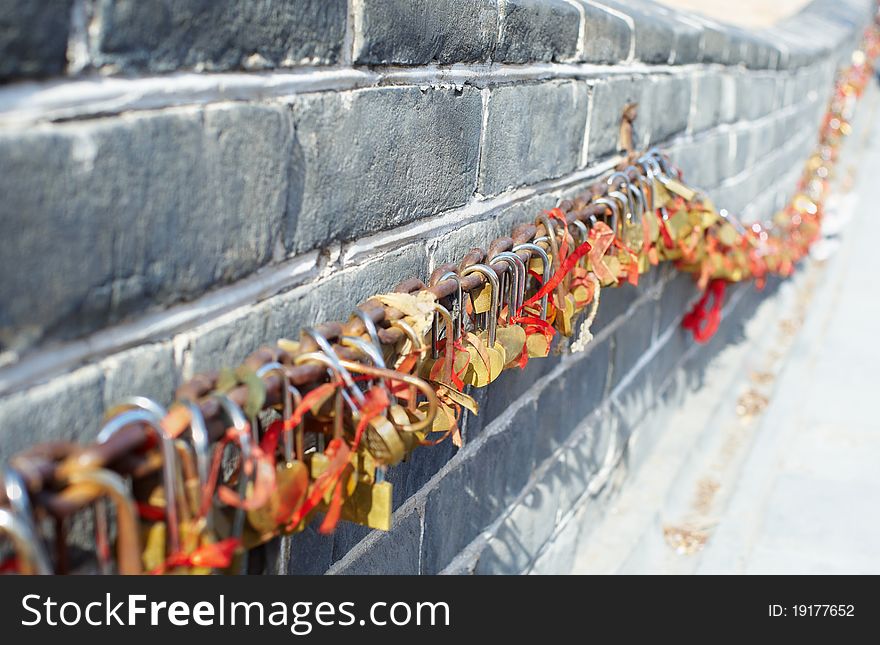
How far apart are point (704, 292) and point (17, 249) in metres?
4.41

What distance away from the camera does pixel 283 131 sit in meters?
1.46

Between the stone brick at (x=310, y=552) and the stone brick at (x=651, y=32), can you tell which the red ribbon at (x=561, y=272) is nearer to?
the stone brick at (x=310, y=552)

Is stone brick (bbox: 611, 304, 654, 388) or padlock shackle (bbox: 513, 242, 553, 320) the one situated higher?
padlock shackle (bbox: 513, 242, 553, 320)

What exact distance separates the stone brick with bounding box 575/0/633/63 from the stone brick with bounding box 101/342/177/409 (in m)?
1.80

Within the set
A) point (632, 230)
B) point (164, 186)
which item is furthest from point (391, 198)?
point (632, 230)

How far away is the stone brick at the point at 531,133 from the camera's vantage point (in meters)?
2.28

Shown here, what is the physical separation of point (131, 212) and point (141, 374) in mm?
223

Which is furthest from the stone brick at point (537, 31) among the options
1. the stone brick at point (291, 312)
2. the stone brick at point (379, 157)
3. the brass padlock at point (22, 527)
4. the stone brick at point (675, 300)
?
the stone brick at point (675, 300)

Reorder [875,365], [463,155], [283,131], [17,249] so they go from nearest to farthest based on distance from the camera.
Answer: [17,249], [283,131], [463,155], [875,365]

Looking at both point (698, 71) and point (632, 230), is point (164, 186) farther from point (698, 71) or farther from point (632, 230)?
point (698, 71)

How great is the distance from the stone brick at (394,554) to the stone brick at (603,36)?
140 centimetres

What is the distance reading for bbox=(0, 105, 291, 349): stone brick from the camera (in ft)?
3.44

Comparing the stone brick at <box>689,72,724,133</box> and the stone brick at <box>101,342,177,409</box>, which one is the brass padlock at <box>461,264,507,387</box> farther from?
the stone brick at <box>689,72,724,133</box>

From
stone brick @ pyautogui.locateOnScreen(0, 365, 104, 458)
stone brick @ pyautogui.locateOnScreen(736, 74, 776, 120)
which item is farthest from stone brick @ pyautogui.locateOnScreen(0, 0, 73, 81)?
stone brick @ pyautogui.locateOnScreen(736, 74, 776, 120)
